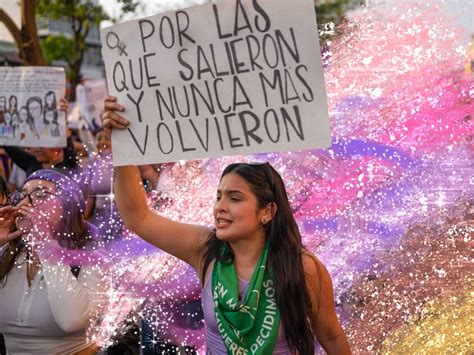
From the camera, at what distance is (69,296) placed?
3.12m

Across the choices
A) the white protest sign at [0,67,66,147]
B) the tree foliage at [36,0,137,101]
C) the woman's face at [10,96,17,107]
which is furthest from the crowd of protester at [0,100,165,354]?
the tree foliage at [36,0,137,101]

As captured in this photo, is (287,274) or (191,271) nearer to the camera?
(287,274)

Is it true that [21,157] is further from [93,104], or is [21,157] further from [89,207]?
[93,104]

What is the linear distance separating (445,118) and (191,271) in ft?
3.83

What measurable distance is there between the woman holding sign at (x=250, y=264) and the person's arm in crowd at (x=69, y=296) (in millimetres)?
438

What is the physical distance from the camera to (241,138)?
2.60 meters

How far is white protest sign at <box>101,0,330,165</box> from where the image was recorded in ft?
8.22

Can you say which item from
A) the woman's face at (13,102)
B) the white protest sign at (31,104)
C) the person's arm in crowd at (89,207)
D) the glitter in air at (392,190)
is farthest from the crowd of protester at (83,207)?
the woman's face at (13,102)

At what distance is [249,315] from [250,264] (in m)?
0.22

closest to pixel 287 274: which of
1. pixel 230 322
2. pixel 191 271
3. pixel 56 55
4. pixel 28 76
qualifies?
pixel 230 322

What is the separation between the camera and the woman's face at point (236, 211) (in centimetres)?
267

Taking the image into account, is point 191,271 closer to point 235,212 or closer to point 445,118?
point 235,212

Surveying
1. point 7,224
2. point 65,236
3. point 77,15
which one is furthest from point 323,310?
point 77,15

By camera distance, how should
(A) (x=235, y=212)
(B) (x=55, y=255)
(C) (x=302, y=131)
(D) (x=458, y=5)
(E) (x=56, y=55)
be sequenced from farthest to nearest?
1. (E) (x=56, y=55)
2. (B) (x=55, y=255)
3. (D) (x=458, y=5)
4. (A) (x=235, y=212)
5. (C) (x=302, y=131)
